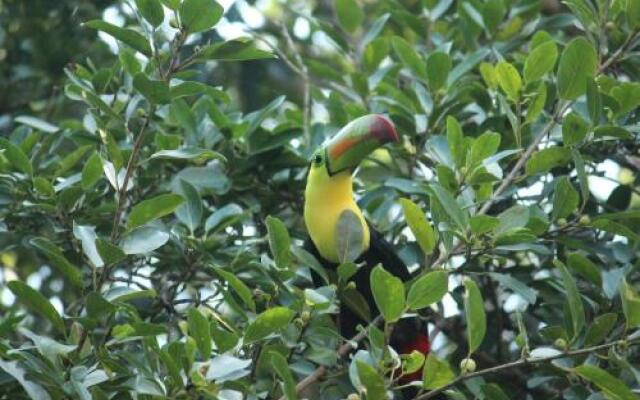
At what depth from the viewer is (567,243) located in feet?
9.79

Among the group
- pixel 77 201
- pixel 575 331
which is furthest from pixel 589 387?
pixel 77 201

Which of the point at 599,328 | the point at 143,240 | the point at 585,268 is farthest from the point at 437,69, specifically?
the point at 143,240

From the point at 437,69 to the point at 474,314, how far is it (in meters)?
1.10

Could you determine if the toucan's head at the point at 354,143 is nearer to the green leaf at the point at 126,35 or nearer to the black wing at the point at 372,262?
the black wing at the point at 372,262

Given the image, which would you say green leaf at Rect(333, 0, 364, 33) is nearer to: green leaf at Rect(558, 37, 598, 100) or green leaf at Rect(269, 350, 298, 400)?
green leaf at Rect(558, 37, 598, 100)

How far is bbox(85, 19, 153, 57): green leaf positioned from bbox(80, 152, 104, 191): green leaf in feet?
0.99

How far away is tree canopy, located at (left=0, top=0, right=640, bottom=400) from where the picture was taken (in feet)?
8.03

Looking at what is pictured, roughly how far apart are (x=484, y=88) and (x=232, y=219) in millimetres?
950

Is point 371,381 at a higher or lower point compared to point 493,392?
higher

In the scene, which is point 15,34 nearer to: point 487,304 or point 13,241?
point 13,241

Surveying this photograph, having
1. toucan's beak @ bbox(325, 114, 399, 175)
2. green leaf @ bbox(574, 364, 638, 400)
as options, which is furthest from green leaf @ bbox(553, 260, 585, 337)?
toucan's beak @ bbox(325, 114, 399, 175)

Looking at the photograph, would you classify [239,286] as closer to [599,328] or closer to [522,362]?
[522,362]

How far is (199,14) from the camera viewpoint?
103 inches

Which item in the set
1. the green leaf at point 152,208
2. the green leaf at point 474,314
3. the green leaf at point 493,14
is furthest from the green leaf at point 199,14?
the green leaf at point 493,14
